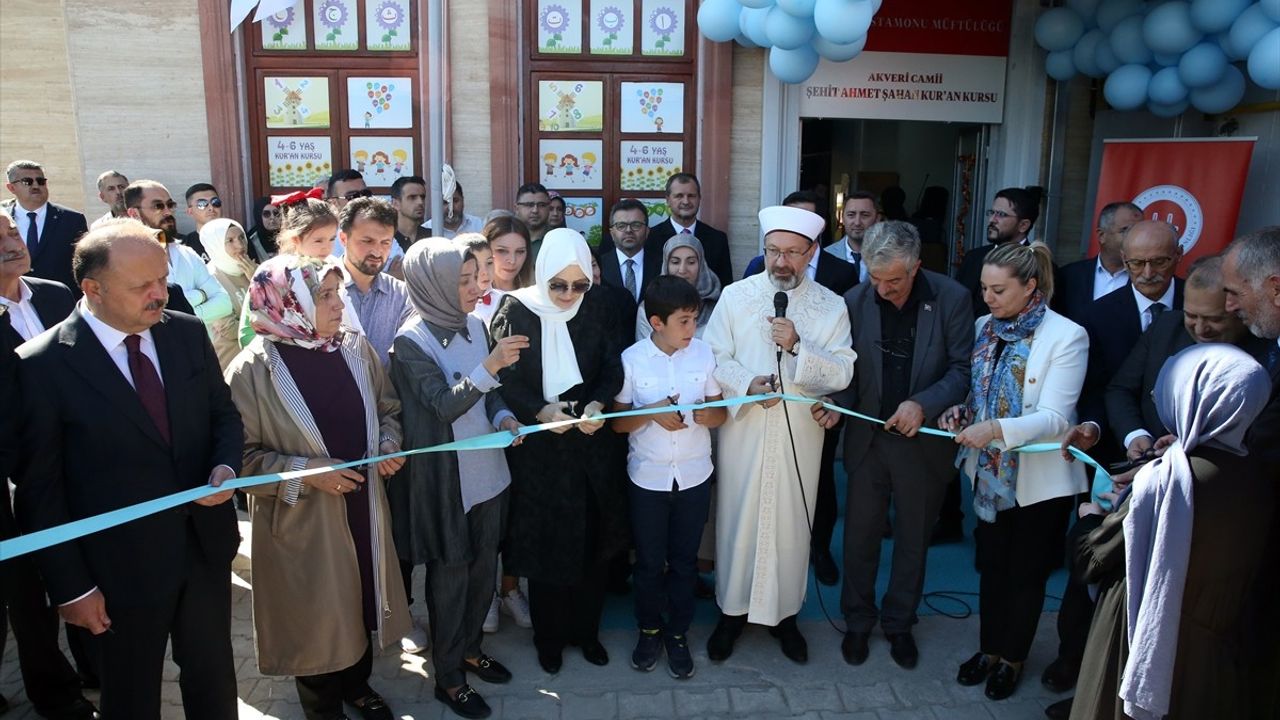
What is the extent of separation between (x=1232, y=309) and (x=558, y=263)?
2461mm

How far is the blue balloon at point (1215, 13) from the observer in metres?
5.64

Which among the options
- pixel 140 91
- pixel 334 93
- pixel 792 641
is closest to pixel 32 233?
pixel 140 91

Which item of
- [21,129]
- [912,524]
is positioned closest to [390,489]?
[912,524]

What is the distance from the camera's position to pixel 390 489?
370cm

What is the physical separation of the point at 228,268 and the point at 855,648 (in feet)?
14.3

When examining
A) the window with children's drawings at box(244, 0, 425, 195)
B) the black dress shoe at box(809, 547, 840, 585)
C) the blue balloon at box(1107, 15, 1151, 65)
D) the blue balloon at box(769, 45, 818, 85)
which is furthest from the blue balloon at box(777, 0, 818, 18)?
the black dress shoe at box(809, 547, 840, 585)

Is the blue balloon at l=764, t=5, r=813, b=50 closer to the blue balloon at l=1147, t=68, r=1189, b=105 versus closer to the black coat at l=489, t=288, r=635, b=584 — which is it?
the blue balloon at l=1147, t=68, r=1189, b=105

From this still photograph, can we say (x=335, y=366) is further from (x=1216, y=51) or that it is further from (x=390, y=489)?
(x=1216, y=51)

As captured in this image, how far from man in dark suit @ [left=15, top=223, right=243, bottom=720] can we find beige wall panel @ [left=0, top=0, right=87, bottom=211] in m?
8.08

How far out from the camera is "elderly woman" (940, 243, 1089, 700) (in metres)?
3.68

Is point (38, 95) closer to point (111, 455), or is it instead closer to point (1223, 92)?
point (111, 455)

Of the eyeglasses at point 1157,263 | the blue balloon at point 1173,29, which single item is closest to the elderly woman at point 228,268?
the eyeglasses at point 1157,263

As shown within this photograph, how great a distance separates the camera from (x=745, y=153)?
751 cm

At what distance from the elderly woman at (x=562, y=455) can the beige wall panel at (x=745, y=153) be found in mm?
3917
